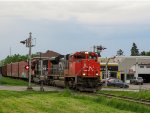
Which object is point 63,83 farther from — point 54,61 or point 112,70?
point 112,70

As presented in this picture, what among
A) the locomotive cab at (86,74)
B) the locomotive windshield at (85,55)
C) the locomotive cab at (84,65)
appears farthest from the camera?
the locomotive windshield at (85,55)

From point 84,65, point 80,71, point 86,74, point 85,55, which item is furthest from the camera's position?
point 85,55

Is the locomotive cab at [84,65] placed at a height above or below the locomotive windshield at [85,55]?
below

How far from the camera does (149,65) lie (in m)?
115

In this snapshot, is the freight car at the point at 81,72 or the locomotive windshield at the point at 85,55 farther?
the locomotive windshield at the point at 85,55

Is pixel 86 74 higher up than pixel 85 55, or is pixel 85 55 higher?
pixel 85 55

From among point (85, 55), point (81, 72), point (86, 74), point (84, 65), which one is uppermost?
point (85, 55)

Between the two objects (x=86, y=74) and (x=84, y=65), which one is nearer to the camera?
(x=86, y=74)

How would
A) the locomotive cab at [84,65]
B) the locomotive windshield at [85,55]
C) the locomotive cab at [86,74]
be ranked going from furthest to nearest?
the locomotive windshield at [85,55]
the locomotive cab at [84,65]
the locomotive cab at [86,74]

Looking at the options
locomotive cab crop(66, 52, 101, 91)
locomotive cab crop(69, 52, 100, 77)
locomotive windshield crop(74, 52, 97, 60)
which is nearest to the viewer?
locomotive cab crop(66, 52, 101, 91)

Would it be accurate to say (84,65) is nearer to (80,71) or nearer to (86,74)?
(80,71)

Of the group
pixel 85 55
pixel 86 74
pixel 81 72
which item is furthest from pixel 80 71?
pixel 85 55

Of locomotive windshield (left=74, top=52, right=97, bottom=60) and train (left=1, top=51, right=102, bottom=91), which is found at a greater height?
locomotive windshield (left=74, top=52, right=97, bottom=60)

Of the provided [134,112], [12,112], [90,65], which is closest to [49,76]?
[90,65]
